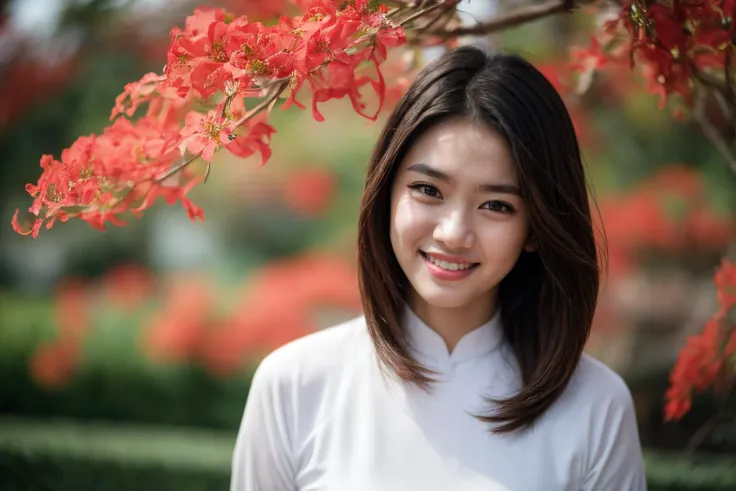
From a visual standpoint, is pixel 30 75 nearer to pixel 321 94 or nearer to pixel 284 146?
pixel 284 146

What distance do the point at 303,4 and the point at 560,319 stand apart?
75 cm

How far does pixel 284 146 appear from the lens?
Answer: 6035 millimetres

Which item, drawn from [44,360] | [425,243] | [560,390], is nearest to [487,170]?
[425,243]

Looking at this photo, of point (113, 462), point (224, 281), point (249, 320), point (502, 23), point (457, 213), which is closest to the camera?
point (457, 213)

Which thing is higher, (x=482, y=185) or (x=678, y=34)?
(x=678, y=34)

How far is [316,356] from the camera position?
1.59 metres

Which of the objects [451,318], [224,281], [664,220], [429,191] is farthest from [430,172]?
[224,281]

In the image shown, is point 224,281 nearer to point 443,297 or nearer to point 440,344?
point 440,344

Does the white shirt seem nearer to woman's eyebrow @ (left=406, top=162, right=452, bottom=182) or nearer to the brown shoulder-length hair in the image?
the brown shoulder-length hair

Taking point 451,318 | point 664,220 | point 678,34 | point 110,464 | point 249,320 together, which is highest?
point 678,34

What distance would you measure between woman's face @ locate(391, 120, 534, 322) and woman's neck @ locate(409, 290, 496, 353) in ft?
0.42

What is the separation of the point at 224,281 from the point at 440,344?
4429 millimetres

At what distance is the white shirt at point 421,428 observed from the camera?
1481mm

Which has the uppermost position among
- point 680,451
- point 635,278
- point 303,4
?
point 303,4
